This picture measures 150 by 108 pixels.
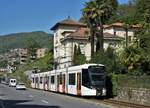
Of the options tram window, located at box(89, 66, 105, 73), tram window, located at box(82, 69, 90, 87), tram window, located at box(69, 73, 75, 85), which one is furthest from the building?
tram window, located at box(82, 69, 90, 87)

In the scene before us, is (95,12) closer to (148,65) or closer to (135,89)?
(148,65)

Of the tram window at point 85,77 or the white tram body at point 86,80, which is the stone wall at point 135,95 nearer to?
the white tram body at point 86,80

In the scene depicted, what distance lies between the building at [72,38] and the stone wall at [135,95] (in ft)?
157

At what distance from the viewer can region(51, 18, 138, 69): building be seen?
9656 cm

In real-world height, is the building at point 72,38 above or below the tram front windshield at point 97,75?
above

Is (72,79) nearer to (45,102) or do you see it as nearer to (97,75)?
(97,75)

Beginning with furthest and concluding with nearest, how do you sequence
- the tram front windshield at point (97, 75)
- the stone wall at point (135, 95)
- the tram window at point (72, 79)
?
the tram window at point (72, 79) → the tram front windshield at point (97, 75) → the stone wall at point (135, 95)

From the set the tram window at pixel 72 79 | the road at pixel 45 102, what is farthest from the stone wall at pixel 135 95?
the tram window at pixel 72 79

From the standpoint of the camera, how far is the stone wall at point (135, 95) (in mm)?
36562

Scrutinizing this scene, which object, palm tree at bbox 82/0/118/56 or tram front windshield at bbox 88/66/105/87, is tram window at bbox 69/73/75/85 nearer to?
tram front windshield at bbox 88/66/105/87

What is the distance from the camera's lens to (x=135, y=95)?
39312 millimetres

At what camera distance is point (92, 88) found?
138 feet

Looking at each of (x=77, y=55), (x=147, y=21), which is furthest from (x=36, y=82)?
(x=147, y=21)

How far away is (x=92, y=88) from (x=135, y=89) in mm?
4319
